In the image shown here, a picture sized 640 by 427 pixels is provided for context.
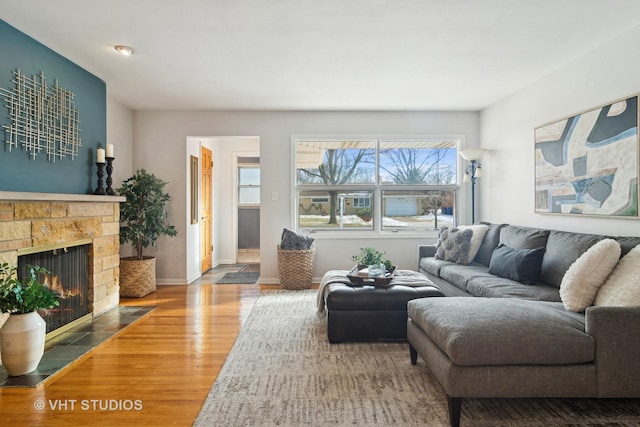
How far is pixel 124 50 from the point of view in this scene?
10.6 feet

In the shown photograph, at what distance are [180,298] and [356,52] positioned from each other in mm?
3321

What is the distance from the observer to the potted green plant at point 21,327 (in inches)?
93.3

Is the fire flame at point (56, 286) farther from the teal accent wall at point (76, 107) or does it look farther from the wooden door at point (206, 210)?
the wooden door at point (206, 210)

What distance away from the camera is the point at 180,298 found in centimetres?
452

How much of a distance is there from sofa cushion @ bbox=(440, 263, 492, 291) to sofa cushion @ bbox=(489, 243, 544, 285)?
0.62 feet

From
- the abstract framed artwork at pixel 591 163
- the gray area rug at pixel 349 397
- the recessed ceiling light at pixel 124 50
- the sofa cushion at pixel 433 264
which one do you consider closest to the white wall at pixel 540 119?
the abstract framed artwork at pixel 591 163

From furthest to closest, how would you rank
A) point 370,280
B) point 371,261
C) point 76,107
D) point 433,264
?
point 433,264, point 76,107, point 371,261, point 370,280

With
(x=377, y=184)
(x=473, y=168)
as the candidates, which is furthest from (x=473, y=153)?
(x=377, y=184)

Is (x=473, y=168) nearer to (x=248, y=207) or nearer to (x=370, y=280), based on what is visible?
(x=370, y=280)

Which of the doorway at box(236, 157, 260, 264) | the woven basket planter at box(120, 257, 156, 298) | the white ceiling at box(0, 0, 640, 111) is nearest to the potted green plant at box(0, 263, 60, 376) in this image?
the white ceiling at box(0, 0, 640, 111)

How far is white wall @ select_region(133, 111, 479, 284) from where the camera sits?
5281 millimetres

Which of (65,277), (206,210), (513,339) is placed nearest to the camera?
(513,339)

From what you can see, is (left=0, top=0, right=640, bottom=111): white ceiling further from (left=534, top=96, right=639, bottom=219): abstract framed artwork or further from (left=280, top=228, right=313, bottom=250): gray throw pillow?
(left=280, top=228, right=313, bottom=250): gray throw pillow

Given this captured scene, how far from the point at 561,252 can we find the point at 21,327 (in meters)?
3.87
